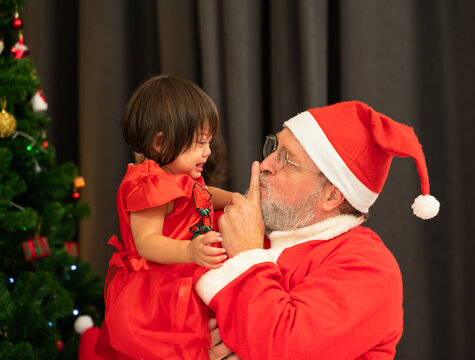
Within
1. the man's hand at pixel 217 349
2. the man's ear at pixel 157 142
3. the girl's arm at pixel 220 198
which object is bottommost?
the man's hand at pixel 217 349

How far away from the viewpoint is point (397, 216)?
2432 mm

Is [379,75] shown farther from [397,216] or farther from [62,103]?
[62,103]

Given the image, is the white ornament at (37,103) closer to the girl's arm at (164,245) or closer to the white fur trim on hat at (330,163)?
the girl's arm at (164,245)

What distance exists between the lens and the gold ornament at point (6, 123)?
194cm

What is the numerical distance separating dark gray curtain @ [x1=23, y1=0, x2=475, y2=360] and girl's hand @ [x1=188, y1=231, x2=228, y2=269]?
1.27m

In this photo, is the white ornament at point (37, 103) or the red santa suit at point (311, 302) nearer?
the red santa suit at point (311, 302)

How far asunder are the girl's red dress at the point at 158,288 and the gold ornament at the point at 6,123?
25.8 inches

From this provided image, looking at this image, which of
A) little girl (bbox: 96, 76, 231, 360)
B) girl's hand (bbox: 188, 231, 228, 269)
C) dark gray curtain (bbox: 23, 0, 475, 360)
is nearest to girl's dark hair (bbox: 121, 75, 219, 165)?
little girl (bbox: 96, 76, 231, 360)

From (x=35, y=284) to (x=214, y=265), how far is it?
0.93m

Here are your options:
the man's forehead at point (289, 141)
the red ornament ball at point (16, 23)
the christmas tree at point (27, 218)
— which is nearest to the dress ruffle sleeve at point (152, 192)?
the man's forehead at point (289, 141)

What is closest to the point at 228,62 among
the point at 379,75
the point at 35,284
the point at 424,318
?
the point at 379,75

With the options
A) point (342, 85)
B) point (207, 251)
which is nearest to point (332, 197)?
point (207, 251)

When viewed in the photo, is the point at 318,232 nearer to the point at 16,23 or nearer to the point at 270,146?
the point at 270,146

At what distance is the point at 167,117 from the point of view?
5.31 ft
